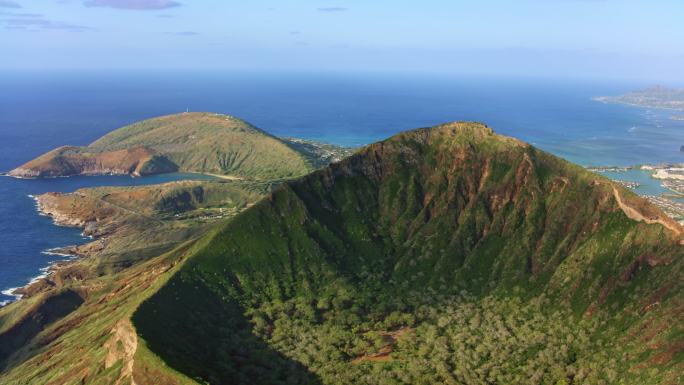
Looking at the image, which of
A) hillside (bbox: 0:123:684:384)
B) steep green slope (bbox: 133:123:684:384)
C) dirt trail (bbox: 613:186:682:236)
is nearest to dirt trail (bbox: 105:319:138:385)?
hillside (bbox: 0:123:684:384)

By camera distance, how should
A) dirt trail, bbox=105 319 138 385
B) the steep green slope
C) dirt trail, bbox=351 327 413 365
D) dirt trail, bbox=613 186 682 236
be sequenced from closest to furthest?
1. dirt trail, bbox=105 319 138 385
2. the steep green slope
3. dirt trail, bbox=351 327 413 365
4. dirt trail, bbox=613 186 682 236

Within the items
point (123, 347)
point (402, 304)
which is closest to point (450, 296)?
point (402, 304)

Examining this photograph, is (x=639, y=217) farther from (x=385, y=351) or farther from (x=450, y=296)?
(x=385, y=351)

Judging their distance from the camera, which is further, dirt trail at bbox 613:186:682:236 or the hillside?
dirt trail at bbox 613:186:682:236

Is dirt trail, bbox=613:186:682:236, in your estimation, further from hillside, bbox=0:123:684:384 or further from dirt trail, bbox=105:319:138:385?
dirt trail, bbox=105:319:138:385

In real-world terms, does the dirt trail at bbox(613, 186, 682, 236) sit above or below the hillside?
above

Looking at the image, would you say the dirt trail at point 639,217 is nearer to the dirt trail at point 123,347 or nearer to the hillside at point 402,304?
the hillside at point 402,304

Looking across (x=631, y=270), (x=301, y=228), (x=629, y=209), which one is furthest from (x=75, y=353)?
(x=629, y=209)

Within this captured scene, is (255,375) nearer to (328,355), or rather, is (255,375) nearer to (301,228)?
(328,355)
